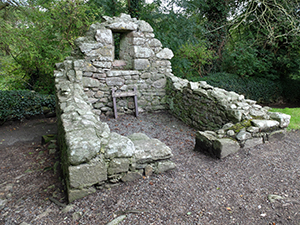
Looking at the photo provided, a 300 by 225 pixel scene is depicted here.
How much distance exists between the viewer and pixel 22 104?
626cm

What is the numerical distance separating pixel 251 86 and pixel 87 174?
9320mm

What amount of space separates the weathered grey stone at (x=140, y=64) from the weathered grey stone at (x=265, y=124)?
350 centimetres

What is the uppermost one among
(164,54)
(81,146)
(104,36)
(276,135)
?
(104,36)

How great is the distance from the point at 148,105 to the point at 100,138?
4.12 m

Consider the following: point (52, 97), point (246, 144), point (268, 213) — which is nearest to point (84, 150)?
point (268, 213)

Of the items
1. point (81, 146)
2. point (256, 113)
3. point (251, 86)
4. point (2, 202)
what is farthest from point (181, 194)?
point (251, 86)

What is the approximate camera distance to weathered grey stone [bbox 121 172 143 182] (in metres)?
2.62

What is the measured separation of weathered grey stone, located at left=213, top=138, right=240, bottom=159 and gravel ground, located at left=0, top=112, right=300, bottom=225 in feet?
0.39

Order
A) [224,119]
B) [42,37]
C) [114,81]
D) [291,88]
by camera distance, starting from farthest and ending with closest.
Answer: [291,88] → [42,37] → [114,81] → [224,119]

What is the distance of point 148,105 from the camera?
6629 millimetres

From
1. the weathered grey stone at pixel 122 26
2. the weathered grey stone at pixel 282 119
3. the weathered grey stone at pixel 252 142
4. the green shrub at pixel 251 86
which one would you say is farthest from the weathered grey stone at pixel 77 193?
the green shrub at pixel 251 86

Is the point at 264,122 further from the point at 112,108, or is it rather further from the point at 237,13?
the point at 237,13

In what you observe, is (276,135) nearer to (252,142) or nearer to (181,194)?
(252,142)

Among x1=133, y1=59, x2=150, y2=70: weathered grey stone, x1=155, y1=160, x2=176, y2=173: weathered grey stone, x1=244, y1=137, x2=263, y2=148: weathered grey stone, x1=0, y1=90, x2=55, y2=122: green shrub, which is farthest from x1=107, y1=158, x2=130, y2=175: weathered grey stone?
x1=0, y1=90, x2=55, y2=122: green shrub
